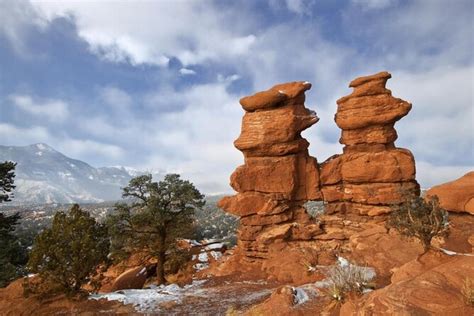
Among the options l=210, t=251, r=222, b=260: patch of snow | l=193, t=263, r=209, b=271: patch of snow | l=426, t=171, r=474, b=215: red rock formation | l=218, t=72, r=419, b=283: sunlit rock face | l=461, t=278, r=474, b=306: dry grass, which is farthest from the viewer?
l=210, t=251, r=222, b=260: patch of snow

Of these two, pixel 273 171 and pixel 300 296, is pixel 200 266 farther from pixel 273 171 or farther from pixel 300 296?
pixel 300 296

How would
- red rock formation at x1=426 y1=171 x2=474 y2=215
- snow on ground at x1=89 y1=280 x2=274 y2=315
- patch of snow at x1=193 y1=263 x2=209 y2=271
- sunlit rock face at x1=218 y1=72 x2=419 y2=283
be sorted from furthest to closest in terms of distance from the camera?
patch of snow at x1=193 y1=263 x2=209 y2=271 < sunlit rock face at x1=218 y1=72 x2=419 y2=283 < red rock formation at x1=426 y1=171 x2=474 y2=215 < snow on ground at x1=89 y1=280 x2=274 y2=315

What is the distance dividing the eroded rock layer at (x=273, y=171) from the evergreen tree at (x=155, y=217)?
19.6ft

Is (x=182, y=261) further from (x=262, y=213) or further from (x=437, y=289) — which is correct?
(x=437, y=289)

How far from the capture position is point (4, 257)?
28031 millimetres

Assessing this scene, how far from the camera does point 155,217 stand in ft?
87.9

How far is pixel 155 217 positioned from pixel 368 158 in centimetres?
2133

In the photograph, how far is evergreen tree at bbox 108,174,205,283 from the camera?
88.3 ft

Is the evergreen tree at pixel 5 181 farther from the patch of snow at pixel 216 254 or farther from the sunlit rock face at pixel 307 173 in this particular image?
the patch of snow at pixel 216 254

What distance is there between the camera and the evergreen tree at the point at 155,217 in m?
26.9

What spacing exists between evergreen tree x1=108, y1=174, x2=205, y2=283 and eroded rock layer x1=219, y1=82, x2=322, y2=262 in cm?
597

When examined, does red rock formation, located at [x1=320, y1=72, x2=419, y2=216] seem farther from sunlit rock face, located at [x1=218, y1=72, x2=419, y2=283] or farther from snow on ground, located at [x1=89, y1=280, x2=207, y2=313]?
snow on ground, located at [x1=89, y1=280, x2=207, y2=313]

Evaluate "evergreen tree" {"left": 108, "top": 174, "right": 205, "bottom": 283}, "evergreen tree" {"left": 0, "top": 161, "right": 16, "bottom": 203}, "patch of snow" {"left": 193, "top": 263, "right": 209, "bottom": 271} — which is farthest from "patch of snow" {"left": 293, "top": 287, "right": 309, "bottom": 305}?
"evergreen tree" {"left": 0, "top": 161, "right": 16, "bottom": 203}

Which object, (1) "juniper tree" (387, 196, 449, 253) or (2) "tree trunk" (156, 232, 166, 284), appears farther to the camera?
(2) "tree trunk" (156, 232, 166, 284)
